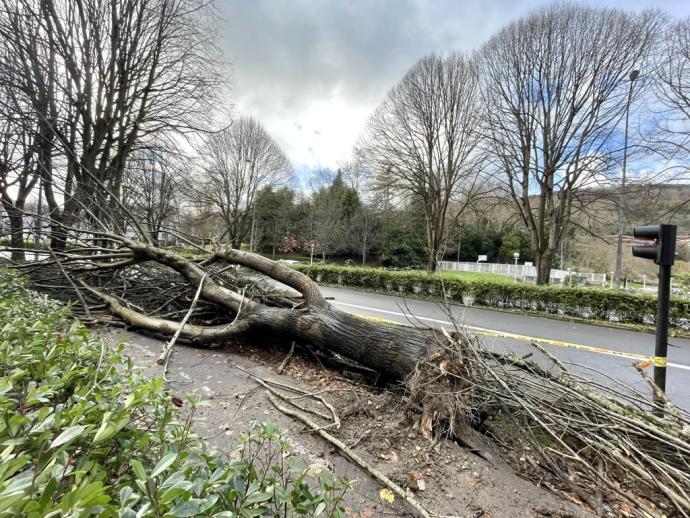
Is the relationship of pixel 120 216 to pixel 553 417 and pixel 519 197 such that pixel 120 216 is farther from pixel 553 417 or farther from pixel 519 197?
pixel 519 197

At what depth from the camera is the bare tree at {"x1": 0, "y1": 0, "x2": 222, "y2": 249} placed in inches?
265

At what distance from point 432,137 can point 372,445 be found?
16629 mm

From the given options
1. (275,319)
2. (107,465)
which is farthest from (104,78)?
(107,465)

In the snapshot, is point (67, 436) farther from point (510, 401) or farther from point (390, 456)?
point (510, 401)

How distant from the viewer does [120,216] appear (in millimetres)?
7680

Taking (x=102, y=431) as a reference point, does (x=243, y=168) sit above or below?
above

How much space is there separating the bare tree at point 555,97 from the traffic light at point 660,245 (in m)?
11.9

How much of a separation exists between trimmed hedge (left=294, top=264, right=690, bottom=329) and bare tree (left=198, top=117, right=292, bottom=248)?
14227mm

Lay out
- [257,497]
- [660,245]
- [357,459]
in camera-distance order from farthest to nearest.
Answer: [660,245]
[357,459]
[257,497]

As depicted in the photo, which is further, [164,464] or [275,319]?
[275,319]

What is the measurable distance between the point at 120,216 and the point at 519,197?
15.6 m

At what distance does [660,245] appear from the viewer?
2.71 meters

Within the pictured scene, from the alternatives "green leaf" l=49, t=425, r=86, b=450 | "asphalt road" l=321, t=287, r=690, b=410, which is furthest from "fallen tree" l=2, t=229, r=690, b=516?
"green leaf" l=49, t=425, r=86, b=450

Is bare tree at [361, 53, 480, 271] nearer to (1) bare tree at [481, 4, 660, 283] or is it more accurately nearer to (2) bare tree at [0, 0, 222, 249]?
(1) bare tree at [481, 4, 660, 283]
